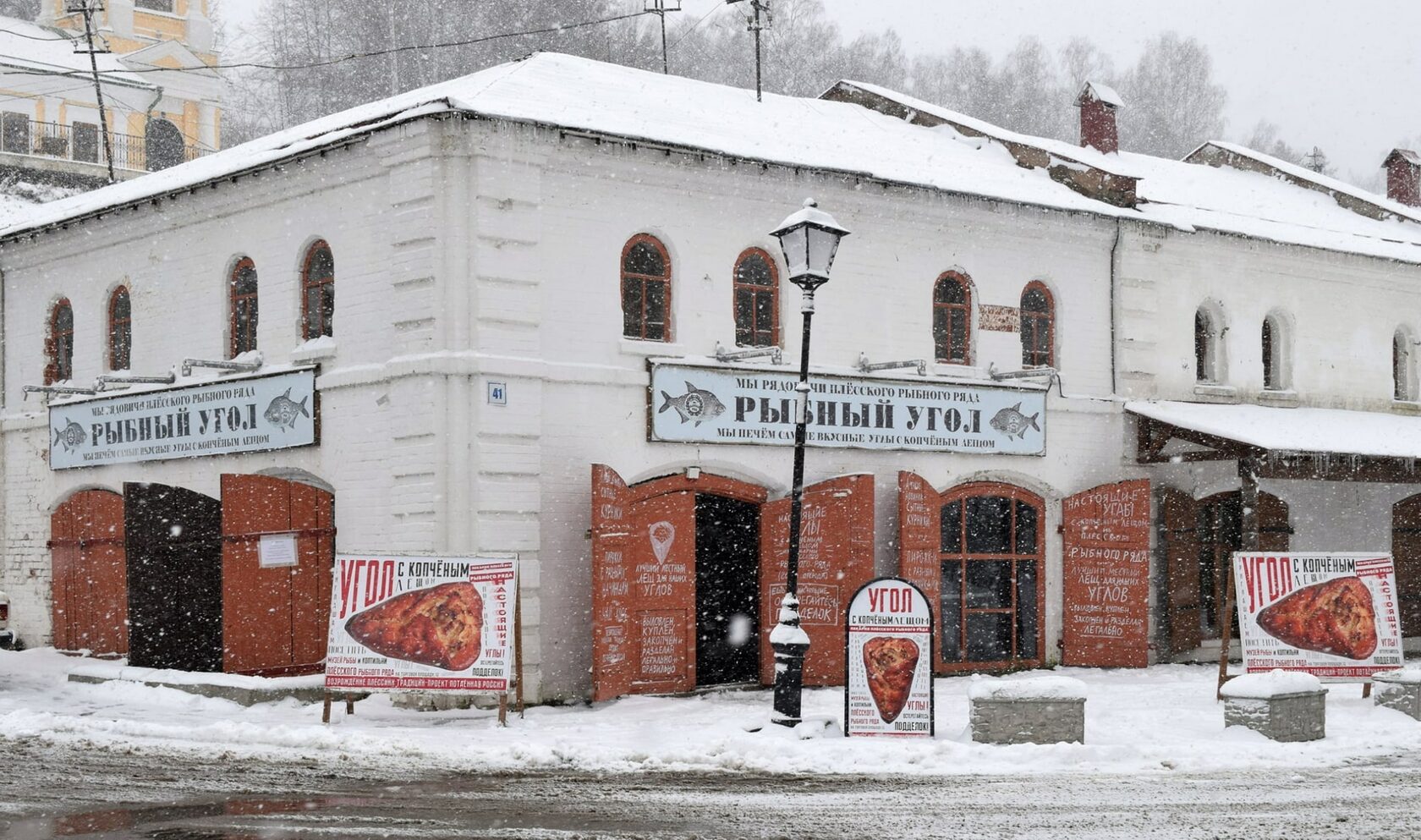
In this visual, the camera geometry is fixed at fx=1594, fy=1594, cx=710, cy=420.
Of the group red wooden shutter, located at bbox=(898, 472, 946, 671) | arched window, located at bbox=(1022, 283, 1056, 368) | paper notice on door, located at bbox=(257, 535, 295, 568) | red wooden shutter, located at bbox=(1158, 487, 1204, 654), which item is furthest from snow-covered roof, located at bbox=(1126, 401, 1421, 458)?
paper notice on door, located at bbox=(257, 535, 295, 568)

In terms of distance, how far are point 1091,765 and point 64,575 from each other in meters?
13.9

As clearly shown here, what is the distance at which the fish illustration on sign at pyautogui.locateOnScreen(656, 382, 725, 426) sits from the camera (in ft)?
54.5

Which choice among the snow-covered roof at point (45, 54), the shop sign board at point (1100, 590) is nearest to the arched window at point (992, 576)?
the shop sign board at point (1100, 590)

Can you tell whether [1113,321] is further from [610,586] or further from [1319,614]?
[610,586]

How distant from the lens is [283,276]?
681 inches

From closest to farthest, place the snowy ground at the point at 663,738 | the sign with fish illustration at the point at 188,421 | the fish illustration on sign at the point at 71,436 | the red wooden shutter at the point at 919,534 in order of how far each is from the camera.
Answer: the snowy ground at the point at 663,738, the sign with fish illustration at the point at 188,421, the red wooden shutter at the point at 919,534, the fish illustration on sign at the point at 71,436

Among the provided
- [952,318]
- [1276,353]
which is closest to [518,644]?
→ [952,318]

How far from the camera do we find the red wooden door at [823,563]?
17.1 metres

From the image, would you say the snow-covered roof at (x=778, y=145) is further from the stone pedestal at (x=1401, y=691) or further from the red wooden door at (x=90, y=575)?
the stone pedestal at (x=1401, y=691)

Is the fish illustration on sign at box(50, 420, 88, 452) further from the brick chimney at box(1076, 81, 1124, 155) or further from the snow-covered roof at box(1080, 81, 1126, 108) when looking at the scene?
the snow-covered roof at box(1080, 81, 1126, 108)

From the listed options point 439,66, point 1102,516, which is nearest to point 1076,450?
point 1102,516

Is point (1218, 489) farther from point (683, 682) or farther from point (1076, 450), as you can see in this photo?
point (683, 682)

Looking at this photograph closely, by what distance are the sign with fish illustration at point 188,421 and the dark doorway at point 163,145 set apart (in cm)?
3032

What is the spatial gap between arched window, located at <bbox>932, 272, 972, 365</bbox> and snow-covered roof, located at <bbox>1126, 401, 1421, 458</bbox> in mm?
2585
